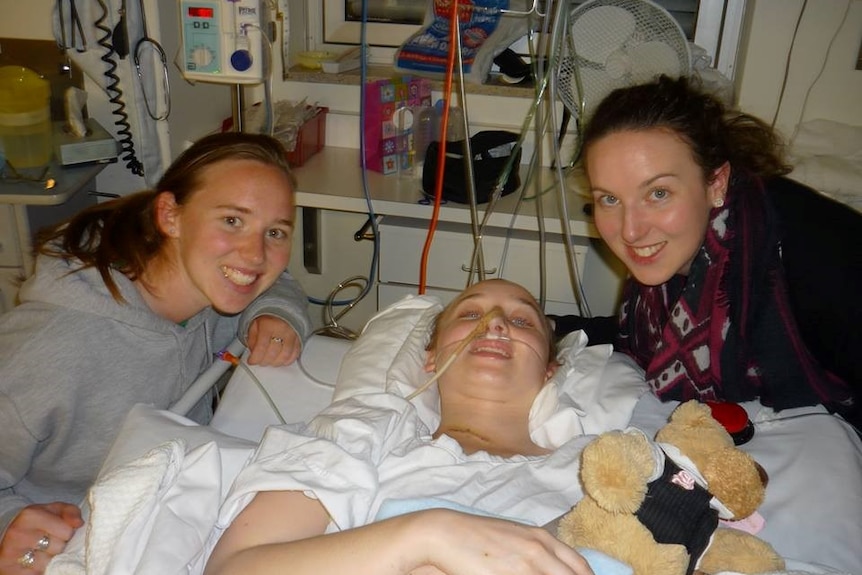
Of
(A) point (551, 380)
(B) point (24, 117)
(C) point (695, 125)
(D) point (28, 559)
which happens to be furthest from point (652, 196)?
(B) point (24, 117)

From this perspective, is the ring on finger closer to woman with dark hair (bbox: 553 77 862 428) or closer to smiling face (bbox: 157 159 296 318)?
smiling face (bbox: 157 159 296 318)

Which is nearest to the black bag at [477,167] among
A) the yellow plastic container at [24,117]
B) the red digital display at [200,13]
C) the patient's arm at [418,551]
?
the red digital display at [200,13]

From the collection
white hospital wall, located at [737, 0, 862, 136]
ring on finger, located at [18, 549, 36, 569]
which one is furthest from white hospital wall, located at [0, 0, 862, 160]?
ring on finger, located at [18, 549, 36, 569]

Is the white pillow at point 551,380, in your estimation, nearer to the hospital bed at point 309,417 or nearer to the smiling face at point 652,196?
the hospital bed at point 309,417

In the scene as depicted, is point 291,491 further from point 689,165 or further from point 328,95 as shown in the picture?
point 328,95

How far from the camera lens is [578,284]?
2.29 metres

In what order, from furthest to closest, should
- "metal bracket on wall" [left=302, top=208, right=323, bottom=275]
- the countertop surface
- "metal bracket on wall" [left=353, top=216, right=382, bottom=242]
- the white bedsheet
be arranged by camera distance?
"metal bracket on wall" [left=302, top=208, right=323, bottom=275], "metal bracket on wall" [left=353, top=216, right=382, bottom=242], the countertop surface, the white bedsheet

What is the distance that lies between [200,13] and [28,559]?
1.44m

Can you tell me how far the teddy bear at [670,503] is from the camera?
34.9 inches

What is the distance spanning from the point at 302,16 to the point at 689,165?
6.58ft

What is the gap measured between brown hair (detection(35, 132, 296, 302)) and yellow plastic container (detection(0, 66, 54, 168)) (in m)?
0.82

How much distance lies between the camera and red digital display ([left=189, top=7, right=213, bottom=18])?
1.94m

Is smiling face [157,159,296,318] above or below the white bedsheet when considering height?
above

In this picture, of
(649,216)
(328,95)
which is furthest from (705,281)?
(328,95)
